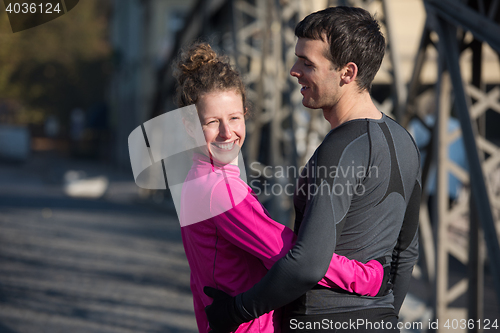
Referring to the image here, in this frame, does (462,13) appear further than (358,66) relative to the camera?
Yes

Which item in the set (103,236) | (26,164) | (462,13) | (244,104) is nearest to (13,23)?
(244,104)

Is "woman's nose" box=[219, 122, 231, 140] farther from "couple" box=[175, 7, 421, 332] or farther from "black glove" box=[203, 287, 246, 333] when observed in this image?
"black glove" box=[203, 287, 246, 333]

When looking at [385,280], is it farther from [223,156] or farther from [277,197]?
[277,197]

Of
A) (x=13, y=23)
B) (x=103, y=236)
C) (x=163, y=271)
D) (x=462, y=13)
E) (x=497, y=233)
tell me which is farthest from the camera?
(x=103, y=236)

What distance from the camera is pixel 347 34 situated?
5.42ft

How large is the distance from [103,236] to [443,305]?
774 centimetres

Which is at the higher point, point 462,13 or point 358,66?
point 462,13

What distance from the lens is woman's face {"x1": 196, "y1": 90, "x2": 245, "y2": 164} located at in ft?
5.97

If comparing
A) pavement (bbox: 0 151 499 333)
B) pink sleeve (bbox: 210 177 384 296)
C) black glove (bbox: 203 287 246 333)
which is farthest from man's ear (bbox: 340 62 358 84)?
pavement (bbox: 0 151 499 333)

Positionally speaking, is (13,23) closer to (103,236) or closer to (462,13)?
(462,13)

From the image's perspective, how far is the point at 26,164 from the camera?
30781mm

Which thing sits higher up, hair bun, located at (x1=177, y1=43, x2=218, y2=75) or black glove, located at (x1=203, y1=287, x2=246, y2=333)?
hair bun, located at (x1=177, y1=43, x2=218, y2=75)

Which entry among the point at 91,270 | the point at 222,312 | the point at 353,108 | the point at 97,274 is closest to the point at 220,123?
the point at 353,108

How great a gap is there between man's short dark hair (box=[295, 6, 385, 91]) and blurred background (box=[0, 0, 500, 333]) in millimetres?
376
